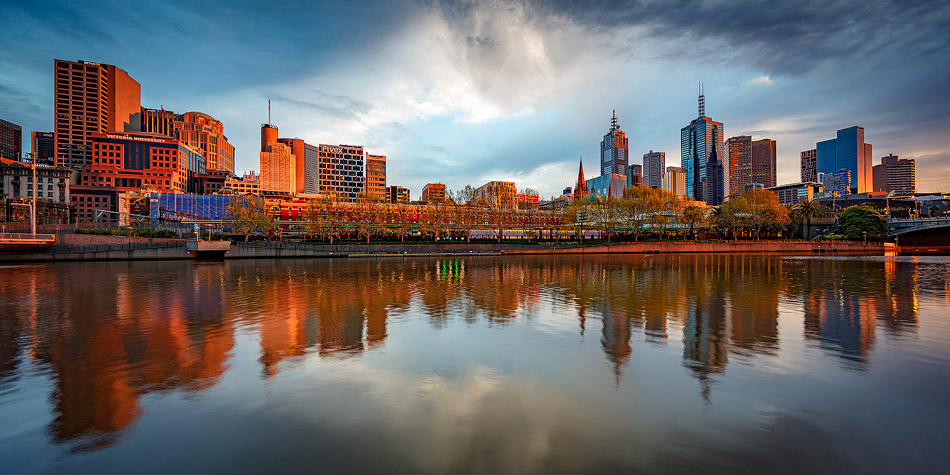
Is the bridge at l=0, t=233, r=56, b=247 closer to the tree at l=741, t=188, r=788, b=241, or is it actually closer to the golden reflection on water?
the golden reflection on water

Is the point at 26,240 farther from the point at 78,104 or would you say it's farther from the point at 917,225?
the point at 78,104

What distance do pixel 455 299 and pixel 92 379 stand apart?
44.2 feet

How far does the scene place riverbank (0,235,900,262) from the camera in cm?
5034

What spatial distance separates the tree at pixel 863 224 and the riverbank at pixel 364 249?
572 cm

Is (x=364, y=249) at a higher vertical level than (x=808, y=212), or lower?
lower

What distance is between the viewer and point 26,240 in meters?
46.7

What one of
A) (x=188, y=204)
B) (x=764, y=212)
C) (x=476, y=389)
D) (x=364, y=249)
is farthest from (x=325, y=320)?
(x=188, y=204)

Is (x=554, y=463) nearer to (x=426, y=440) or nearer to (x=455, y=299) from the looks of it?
(x=426, y=440)

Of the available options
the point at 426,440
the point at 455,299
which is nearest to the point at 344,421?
the point at 426,440

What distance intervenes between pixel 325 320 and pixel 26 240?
54999mm

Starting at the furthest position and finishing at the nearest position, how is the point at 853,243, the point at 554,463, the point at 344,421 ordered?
the point at 853,243 → the point at 344,421 → the point at 554,463

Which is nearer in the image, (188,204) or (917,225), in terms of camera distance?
(917,225)

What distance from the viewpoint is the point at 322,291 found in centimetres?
2331

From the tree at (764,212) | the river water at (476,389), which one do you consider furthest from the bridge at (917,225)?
the river water at (476,389)
